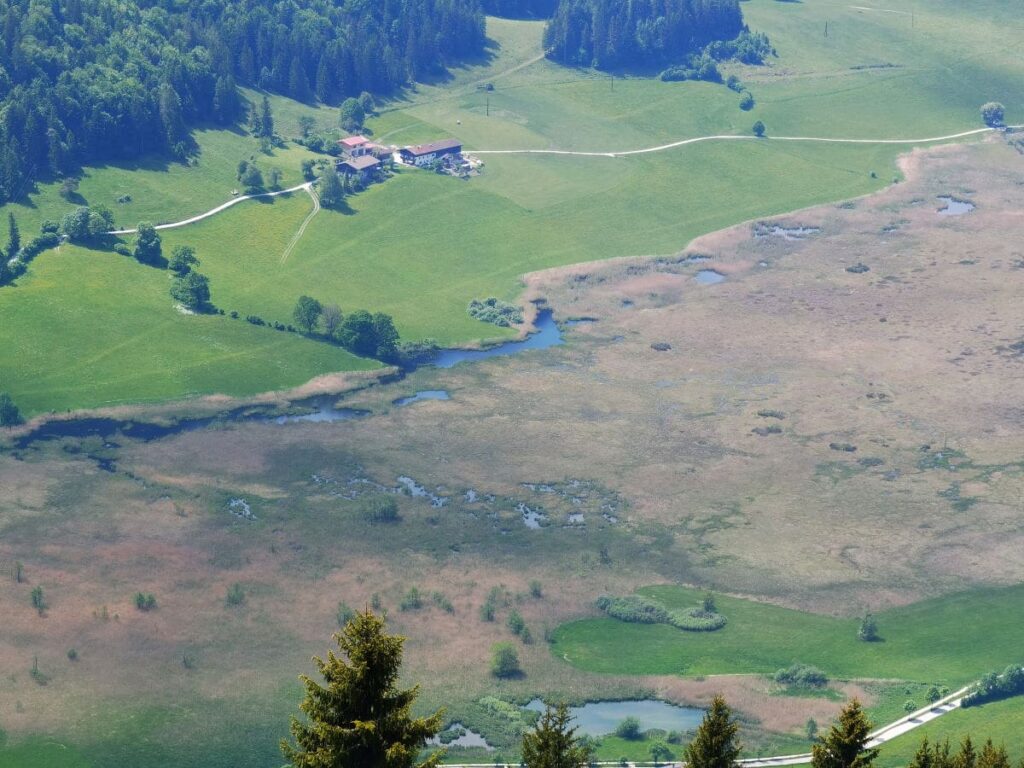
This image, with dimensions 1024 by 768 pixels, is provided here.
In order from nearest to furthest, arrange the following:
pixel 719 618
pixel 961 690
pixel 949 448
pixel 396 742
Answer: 1. pixel 396 742
2. pixel 961 690
3. pixel 719 618
4. pixel 949 448

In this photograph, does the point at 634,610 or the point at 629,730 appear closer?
the point at 629,730

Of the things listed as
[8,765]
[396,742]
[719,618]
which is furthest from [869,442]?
[396,742]

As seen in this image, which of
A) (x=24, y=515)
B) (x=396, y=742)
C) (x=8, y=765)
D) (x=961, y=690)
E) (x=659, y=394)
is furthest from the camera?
(x=659, y=394)

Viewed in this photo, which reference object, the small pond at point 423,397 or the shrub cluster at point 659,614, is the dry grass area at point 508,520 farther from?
the shrub cluster at point 659,614

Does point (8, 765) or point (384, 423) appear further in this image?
point (384, 423)

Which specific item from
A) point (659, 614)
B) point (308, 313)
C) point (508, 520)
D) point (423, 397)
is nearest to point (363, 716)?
point (659, 614)

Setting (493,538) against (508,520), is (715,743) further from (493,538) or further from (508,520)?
(508,520)

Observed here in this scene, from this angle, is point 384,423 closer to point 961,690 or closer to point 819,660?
point 819,660
